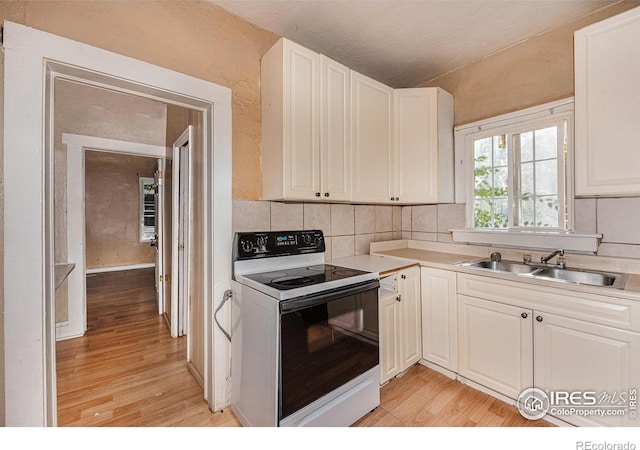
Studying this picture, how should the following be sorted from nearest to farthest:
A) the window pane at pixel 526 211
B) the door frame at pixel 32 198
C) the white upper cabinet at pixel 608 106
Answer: the door frame at pixel 32 198 → the white upper cabinet at pixel 608 106 → the window pane at pixel 526 211

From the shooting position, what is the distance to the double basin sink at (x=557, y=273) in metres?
1.63

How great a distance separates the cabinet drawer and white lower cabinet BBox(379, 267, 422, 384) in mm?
341

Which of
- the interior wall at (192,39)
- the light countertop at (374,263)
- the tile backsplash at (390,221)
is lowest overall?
the light countertop at (374,263)

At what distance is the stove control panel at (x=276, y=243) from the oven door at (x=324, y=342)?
506mm

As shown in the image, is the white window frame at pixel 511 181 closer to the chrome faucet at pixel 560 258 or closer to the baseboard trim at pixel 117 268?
the chrome faucet at pixel 560 258

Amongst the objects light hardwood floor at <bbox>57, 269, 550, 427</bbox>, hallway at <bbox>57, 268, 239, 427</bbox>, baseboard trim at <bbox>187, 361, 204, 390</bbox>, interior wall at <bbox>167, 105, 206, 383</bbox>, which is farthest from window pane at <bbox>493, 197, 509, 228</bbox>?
baseboard trim at <bbox>187, 361, 204, 390</bbox>

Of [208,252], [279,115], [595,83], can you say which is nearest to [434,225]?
[595,83]

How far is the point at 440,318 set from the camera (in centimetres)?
207

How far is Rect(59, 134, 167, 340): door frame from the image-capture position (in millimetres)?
2797

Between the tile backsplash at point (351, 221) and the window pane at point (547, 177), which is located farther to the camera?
the window pane at point (547, 177)

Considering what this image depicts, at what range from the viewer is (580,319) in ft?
4.85

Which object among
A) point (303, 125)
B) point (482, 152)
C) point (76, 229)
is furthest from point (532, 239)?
point (76, 229)

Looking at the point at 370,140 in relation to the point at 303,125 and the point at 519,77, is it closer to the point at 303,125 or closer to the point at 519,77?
the point at 303,125

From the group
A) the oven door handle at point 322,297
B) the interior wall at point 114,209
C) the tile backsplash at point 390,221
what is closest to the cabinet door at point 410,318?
the oven door handle at point 322,297
